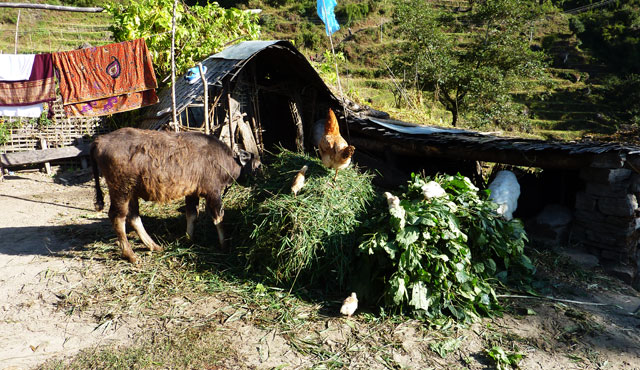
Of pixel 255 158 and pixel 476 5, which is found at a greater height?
pixel 476 5

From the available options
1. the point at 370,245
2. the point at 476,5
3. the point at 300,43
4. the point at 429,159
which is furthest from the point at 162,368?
the point at 300,43

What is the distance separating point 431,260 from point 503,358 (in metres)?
1.05

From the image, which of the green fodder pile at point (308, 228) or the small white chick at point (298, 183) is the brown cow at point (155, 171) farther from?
the small white chick at point (298, 183)

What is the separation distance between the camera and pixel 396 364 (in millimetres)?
3566

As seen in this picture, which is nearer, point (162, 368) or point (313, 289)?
point (162, 368)

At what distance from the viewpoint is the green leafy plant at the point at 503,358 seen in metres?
3.55

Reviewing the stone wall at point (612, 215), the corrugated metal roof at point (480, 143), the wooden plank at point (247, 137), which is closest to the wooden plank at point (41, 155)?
the wooden plank at point (247, 137)

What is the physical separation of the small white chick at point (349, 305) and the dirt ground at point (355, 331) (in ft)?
0.35

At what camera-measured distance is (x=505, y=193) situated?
627 cm

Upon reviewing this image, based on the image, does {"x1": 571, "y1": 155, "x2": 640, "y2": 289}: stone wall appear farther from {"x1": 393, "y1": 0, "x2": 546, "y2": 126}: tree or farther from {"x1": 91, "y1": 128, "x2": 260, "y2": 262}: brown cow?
{"x1": 393, "y1": 0, "x2": 546, "y2": 126}: tree

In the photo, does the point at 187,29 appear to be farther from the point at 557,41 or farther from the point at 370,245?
the point at 557,41

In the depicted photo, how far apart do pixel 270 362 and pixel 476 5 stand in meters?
16.4

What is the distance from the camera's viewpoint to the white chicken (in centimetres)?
600

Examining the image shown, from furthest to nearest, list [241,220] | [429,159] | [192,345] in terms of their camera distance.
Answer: [429,159]
[241,220]
[192,345]
